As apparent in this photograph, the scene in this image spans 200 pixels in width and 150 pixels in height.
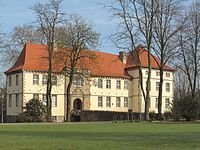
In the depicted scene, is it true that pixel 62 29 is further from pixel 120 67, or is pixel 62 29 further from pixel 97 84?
pixel 120 67

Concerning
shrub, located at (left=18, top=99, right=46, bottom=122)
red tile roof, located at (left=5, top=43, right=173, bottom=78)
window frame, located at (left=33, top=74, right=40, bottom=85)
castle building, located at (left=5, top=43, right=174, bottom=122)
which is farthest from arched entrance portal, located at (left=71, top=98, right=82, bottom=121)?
shrub, located at (left=18, top=99, right=46, bottom=122)

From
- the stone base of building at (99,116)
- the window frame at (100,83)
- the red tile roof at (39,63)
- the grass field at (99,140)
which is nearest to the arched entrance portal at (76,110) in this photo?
the stone base of building at (99,116)

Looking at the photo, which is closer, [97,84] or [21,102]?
[21,102]

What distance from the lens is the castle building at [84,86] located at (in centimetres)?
6919

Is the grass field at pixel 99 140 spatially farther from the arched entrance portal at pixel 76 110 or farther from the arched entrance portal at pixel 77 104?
the arched entrance portal at pixel 77 104

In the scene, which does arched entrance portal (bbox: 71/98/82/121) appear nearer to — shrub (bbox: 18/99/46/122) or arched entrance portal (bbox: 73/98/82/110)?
arched entrance portal (bbox: 73/98/82/110)

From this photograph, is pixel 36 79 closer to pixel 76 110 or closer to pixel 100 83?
pixel 76 110

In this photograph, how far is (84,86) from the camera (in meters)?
74.9

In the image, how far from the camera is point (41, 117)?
187ft

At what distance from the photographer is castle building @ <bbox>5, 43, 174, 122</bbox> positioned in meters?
69.2

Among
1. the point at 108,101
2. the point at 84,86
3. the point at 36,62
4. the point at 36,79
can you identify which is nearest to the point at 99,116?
the point at 84,86

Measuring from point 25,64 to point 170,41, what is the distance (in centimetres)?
2545

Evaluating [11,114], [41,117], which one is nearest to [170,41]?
[41,117]

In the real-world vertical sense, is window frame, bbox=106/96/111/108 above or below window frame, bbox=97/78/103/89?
below
